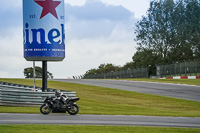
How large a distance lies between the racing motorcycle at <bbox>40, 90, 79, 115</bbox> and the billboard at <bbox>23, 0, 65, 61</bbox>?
22.9 feet

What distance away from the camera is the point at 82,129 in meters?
14.8

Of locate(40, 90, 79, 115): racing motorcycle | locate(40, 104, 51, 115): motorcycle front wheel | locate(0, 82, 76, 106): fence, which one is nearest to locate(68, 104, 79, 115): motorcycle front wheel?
locate(40, 90, 79, 115): racing motorcycle

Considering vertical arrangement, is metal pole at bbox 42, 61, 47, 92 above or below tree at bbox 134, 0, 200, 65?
below

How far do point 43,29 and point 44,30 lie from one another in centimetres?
8

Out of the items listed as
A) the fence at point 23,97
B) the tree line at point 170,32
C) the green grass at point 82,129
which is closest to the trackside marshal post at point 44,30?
the fence at point 23,97

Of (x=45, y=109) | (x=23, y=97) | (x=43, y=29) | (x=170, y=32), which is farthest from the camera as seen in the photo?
(x=170, y=32)

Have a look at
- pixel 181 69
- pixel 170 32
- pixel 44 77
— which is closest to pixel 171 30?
pixel 170 32

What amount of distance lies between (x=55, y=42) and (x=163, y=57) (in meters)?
74.5

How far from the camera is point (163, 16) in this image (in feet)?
328

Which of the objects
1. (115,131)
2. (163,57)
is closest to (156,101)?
(115,131)

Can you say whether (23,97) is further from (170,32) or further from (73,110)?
(170,32)

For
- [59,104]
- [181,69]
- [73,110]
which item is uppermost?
[181,69]

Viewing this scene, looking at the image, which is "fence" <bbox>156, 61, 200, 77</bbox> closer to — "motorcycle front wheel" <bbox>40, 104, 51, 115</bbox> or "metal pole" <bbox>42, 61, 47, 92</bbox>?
"metal pole" <bbox>42, 61, 47, 92</bbox>

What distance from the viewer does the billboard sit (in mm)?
26344
